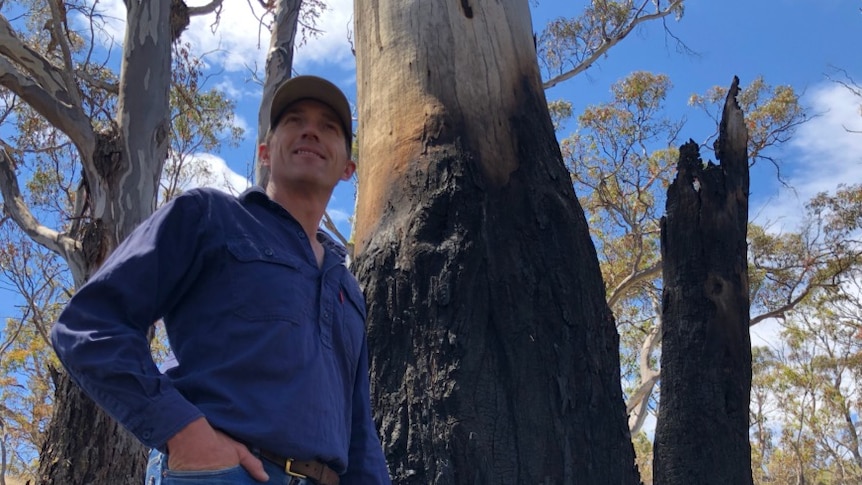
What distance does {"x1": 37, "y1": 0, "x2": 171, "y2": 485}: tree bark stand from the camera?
5.77 metres

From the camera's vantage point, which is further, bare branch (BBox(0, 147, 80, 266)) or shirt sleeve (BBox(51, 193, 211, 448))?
bare branch (BBox(0, 147, 80, 266))

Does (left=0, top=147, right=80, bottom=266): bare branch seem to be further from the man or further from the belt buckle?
the belt buckle

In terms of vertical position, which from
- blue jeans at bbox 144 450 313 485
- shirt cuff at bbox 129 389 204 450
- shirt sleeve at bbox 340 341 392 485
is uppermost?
shirt sleeve at bbox 340 341 392 485

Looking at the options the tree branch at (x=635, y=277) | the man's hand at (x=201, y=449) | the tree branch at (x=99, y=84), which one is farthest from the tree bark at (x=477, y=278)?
the tree branch at (x=635, y=277)

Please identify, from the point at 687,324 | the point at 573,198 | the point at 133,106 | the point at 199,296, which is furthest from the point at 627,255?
the point at 199,296

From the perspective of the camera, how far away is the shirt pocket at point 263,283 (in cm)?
151

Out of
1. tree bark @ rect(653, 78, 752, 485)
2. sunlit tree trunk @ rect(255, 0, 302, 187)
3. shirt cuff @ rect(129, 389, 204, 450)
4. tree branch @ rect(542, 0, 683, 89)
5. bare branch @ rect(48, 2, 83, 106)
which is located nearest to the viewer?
shirt cuff @ rect(129, 389, 204, 450)

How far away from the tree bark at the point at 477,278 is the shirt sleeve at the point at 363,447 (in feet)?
0.83

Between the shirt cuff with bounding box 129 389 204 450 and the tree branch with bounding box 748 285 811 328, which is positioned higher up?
the tree branch with bounding box 748 285 811 328

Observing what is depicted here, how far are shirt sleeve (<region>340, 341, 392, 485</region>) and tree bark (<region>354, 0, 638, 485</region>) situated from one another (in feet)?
0.83

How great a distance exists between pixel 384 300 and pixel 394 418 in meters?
0.32

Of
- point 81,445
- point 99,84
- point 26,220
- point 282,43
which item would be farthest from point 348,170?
point 99,84

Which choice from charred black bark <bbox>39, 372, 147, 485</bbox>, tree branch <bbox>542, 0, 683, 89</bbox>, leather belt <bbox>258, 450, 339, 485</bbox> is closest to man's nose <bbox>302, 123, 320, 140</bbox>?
leather belt <bbox>258, 450, 339, 485</bbox>

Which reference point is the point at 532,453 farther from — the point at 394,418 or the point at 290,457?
the point at 290,457
